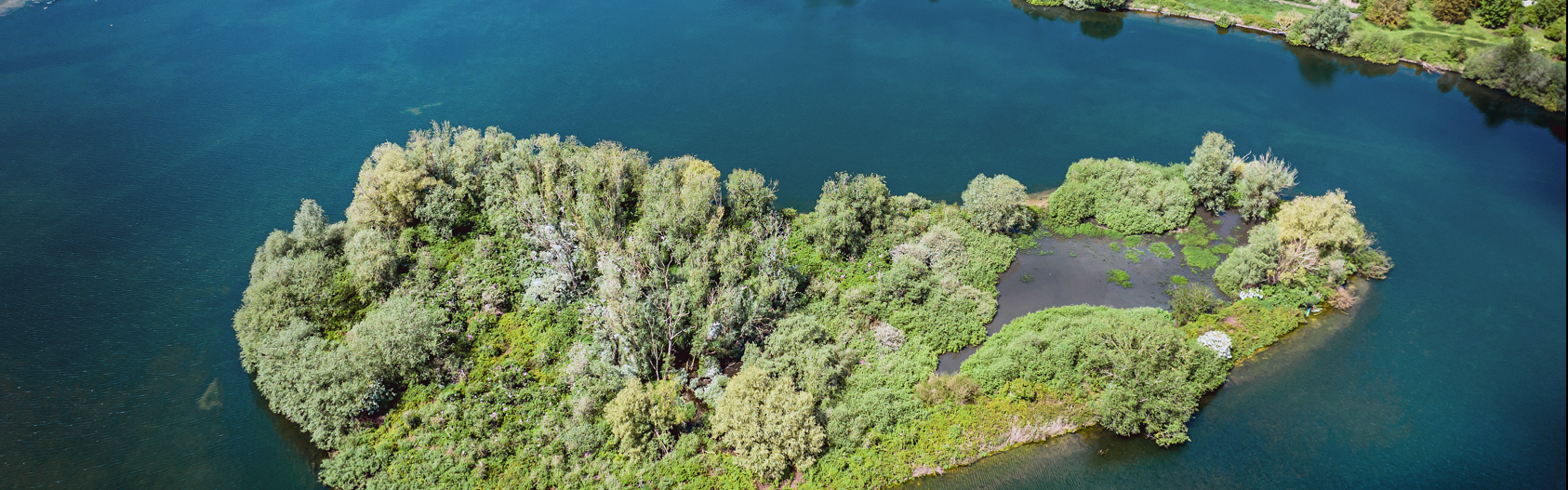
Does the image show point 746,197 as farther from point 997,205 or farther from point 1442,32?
point 1442,32

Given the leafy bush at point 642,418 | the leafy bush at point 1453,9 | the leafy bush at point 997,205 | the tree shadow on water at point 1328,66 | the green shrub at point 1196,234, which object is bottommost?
the leafy bush at point 642,418

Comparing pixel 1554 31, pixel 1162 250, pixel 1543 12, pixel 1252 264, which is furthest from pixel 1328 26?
pixel 1252 264

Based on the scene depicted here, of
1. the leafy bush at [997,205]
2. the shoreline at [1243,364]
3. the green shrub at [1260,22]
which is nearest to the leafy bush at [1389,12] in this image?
the green shrub at [1260,22]

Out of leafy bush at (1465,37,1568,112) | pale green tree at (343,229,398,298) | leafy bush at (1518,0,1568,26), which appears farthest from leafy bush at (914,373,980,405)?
leafy bush at (1518,0,1568,26)

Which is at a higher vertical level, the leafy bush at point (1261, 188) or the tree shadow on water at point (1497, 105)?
the tree shadow on water at point (1497, 105)

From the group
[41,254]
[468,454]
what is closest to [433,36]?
[41,254]

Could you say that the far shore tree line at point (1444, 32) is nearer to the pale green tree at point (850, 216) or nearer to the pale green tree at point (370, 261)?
the pale green tree at point (850, 216)

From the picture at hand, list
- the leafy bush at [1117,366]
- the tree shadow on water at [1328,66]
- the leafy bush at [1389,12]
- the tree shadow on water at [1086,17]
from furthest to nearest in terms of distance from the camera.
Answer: the tree shadow on water at [1086,17]
the leafy bush at [1389,12]
the tree shadow on water at [1328,66]
the leafy bush at [1117,366]
